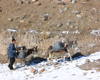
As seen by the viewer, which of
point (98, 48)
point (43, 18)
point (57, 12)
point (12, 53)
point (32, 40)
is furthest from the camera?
point (57, 12)

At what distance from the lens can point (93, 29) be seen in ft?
37.7

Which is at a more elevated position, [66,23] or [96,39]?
[66,23]

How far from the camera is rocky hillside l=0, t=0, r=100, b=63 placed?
32.6 ft

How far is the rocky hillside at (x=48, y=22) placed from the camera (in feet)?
32.6

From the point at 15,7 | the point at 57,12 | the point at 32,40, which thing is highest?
the point at 15,7

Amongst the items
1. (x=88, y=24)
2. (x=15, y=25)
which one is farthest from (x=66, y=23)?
(x=15, y=25)

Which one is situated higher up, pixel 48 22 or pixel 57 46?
pixel 48 22

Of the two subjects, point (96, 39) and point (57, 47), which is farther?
point (96, 39)

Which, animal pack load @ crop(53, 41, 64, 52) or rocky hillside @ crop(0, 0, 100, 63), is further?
rocky hillside @ crop(0, 0, 100, 63)

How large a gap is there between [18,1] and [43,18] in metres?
4.81

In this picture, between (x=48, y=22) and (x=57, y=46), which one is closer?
(x=57, y=46)

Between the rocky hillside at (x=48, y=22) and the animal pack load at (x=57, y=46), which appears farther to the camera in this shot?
the rocky hillside at (x=48, y=22)

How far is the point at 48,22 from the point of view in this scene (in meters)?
12.1

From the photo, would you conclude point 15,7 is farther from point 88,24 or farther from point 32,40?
point 88,24
